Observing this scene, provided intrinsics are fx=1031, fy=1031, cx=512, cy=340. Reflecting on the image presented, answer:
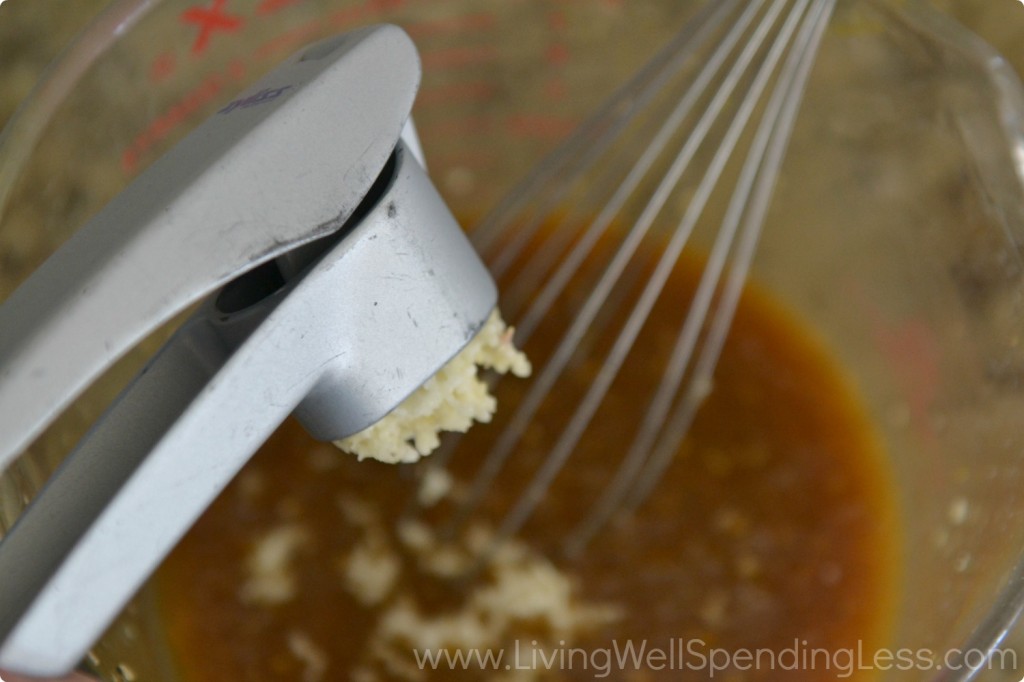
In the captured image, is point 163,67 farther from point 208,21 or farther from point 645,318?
point 645,318

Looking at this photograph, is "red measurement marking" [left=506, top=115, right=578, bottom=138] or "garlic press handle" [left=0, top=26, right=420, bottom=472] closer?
"garlic press handle" [left=0, top=26, right=420, bottom=472]

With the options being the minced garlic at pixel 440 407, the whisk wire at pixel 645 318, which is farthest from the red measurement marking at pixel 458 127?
the minced garlic at pixel 440 407

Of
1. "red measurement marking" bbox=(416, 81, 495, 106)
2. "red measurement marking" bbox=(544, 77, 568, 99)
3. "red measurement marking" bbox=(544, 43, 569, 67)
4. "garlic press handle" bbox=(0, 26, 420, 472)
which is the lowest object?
"red measurement marking" bbox=(416, 81, 495, 106)

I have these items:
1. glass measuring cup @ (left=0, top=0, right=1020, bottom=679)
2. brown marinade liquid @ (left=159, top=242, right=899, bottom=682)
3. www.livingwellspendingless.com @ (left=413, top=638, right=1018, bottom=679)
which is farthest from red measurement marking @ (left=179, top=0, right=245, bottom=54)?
www.livingwellspendingless.com @ (left=413, top=638, right=1018, bottom=679)

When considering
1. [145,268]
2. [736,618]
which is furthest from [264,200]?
[736,618]

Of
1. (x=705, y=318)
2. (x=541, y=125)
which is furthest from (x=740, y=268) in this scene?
(x=541, y=125)

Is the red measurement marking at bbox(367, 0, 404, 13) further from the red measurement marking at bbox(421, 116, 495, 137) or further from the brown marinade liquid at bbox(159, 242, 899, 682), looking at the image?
the brown marinade liquid at bbox(159, 242, 899, 682)
